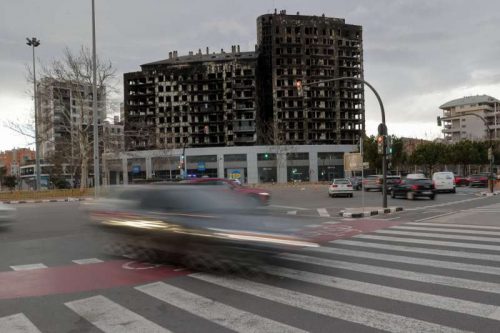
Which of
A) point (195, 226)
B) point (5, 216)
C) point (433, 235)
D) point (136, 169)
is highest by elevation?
point (136, 169)

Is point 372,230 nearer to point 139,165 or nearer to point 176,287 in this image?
point 176,287

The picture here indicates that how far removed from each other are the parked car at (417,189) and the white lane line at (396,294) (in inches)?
935

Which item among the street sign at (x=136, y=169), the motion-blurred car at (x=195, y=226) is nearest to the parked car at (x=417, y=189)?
the motion-blurred car at (x=195, y=226)

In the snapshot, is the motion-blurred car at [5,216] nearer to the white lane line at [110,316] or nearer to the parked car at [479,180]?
the white lane line at [110,316]

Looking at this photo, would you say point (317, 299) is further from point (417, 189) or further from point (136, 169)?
point (136, 169)

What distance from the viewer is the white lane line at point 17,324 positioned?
16.3 feet

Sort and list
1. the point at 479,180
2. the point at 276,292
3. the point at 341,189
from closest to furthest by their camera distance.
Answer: the point at 276,292 → the point at 341,189 → the point at 479,180

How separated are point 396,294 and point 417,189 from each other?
24.8 m

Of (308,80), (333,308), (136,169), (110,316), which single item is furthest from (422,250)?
(308,80)

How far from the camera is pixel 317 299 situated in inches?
234

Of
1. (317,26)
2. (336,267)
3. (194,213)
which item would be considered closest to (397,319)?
(336,267)

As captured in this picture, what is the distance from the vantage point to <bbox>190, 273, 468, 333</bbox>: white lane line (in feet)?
15.8

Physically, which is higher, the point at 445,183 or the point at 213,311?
the point at 445,183

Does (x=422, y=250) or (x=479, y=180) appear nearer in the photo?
(x=422, y=250)
